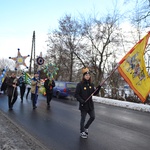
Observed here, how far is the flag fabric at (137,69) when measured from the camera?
621cm

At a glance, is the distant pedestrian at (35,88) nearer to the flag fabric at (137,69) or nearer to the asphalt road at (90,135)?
the asphalt road at (90,135)

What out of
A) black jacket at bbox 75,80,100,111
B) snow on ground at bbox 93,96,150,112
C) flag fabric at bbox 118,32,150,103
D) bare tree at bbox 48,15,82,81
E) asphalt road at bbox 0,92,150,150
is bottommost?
asphalt road at bbox 0,92,150,150

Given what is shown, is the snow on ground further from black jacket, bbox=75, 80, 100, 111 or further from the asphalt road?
black jacket, bbox=75, 80, 100, 111

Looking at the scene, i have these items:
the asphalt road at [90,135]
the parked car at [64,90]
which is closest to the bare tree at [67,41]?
the parked car at [64,90]

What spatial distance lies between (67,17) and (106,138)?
2632 centimetres

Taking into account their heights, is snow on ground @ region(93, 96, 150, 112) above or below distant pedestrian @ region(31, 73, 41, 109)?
below

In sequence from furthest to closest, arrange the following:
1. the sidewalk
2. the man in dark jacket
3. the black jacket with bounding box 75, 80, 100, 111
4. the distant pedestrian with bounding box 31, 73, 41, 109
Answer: the man in dark jacket
the distant pedestrian with bounding box 31, 73, 41, 109
the black jacket with bounding box 75, 80, 100, 111
the sidewalk

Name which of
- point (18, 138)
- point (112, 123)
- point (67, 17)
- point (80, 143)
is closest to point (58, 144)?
point (80, 143)

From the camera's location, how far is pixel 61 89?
1928 cm

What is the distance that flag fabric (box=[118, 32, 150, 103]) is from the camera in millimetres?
6207

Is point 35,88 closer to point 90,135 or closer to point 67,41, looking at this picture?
point 90,135

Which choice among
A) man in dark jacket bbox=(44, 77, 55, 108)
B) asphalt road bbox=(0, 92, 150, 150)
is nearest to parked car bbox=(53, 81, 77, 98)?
man in dark jacket bbox=(44, 77, 55, 108)

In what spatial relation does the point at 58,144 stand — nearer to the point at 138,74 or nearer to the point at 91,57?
the point at 138,74

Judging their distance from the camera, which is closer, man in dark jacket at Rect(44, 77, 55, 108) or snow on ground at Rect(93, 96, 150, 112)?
man in dark jacket at Rect(44, 77, 55, 108)
